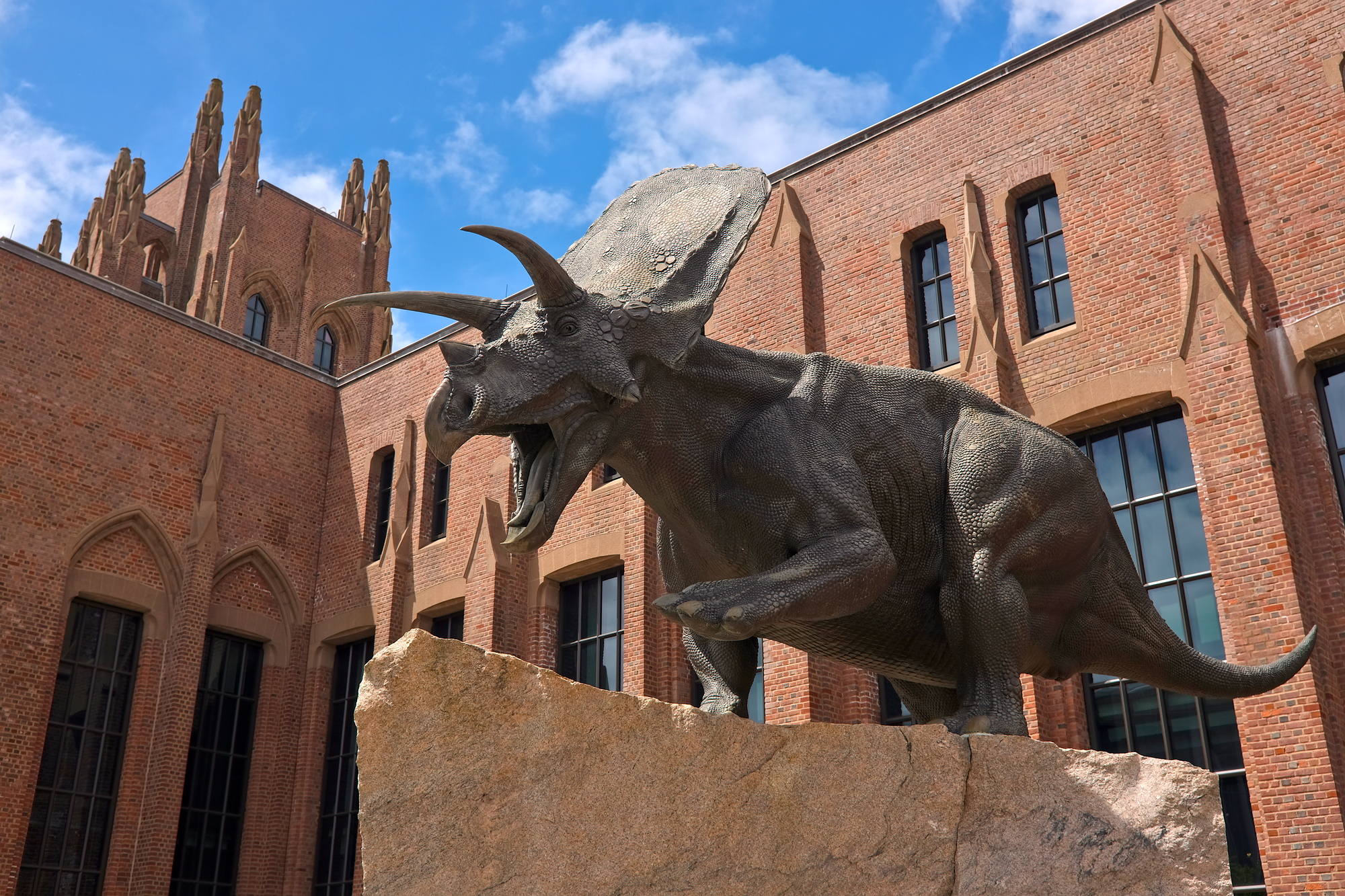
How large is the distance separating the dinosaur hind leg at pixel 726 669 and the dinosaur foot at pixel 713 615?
0.67 meters

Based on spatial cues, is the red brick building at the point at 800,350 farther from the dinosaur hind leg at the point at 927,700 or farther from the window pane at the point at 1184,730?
the dinosaur hind leg at the point at 927,700

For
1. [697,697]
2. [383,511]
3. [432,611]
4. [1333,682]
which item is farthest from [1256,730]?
[383,511]

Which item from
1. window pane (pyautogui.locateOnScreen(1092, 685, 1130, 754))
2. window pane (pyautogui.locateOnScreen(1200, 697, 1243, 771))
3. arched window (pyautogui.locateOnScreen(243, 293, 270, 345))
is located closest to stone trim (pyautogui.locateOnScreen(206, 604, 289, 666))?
window pane (pyautogui.locateOnScreen(1092, 685, 1130, 754))

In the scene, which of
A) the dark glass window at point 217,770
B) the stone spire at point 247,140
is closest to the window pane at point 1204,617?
the dark glass window at point 217,770

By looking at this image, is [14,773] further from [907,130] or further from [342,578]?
[907,130]

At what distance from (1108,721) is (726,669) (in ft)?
31.6

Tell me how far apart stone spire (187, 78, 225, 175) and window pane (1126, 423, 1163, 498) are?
32548 millimetres

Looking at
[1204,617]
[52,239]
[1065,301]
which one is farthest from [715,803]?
[52,239]

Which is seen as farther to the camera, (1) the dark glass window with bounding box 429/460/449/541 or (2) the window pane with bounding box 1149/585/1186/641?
(1) the dark glass window with bounding box 429/460/449/541

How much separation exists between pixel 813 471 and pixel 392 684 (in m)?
1.16

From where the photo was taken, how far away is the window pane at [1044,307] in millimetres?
13711

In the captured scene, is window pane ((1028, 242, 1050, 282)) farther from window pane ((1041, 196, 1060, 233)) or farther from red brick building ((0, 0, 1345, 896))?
window pane ((1041, 196, 1060, 233))

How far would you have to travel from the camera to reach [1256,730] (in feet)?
34.4

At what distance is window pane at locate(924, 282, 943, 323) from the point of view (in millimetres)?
14734
